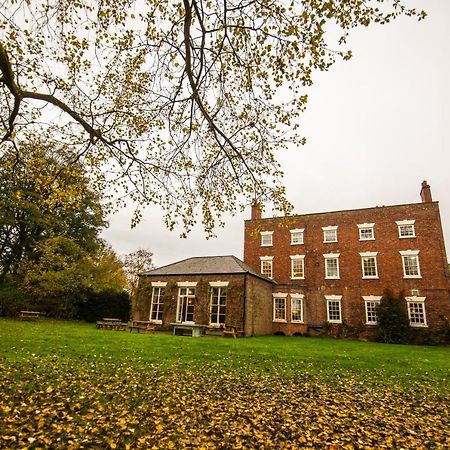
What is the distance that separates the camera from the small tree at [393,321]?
21906 mm

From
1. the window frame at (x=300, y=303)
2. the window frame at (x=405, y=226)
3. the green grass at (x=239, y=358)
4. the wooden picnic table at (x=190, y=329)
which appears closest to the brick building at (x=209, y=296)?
the wooden picnic table at (x=190, y=329)

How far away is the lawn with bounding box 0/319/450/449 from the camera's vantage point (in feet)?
15.4

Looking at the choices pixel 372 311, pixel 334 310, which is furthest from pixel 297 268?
pixel 372 311

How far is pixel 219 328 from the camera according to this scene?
20438mm

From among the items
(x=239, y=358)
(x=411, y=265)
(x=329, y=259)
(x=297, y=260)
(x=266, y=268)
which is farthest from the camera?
(x=266, y=268)

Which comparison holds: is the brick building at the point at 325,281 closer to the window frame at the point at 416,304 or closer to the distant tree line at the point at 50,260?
the window frame at the point at 416,304

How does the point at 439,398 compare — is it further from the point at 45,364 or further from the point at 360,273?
the point at 360,273

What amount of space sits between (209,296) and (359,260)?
12.8 m

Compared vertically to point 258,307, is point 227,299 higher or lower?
higher

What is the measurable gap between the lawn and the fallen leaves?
2 cm

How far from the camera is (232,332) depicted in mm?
19500

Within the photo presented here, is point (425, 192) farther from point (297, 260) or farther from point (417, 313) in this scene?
point (297, 260)

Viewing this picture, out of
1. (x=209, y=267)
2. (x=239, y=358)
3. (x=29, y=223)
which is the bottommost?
(x=239, y=358)

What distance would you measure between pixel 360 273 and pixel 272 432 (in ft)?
74.2
